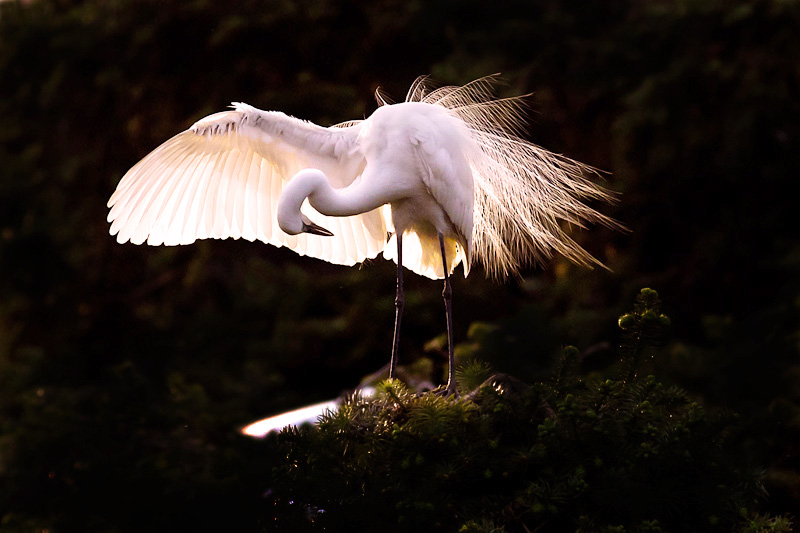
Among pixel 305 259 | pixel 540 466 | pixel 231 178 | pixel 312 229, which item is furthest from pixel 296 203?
pixel 305 259

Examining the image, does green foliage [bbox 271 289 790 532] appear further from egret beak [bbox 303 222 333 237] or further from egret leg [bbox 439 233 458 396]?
egret beak [bbox 303 222 333 237]

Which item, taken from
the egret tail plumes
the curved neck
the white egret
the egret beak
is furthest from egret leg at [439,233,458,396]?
the egret beak

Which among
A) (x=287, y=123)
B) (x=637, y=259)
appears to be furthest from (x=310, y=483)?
(x=637, y=259)

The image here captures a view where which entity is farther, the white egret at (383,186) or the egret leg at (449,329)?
the white egret at (383,186)

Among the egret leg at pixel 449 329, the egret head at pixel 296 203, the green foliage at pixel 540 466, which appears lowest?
the green foliage at pixel 540 466

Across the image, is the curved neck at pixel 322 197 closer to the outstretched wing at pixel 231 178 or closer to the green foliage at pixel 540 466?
the outstretched wing at pixel 231 178

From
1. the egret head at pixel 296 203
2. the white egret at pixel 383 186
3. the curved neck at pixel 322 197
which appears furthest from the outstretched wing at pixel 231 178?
the egret head at pixel 296 203

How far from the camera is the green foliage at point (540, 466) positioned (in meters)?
1.91

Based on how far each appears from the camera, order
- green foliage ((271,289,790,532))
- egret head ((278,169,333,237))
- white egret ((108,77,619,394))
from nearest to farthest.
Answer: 1. green foliage ((271,289,790,532))
2. egret head ((278,169,333,237))
3. white egret ((108,77,619,394))

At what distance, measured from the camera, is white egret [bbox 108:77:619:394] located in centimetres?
303

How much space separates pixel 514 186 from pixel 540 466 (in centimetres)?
155

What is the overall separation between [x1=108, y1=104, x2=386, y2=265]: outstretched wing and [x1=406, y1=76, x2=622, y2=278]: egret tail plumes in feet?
1.37

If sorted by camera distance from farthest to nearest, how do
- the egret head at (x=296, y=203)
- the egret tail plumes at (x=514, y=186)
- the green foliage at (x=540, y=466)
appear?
1. the egret tail plumes at (x=514, y=186)
2. the egret head at (x=296, y=203)
3. the green foliage at (x=540, y=466)

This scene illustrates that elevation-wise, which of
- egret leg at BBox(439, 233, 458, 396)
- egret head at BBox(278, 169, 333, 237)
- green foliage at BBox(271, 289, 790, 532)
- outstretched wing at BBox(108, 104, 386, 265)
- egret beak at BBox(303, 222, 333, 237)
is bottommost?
green foliage at BBox(271, 289, 790, 532)
